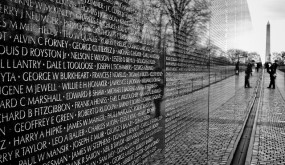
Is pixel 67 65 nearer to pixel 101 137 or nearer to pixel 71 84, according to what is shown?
pixel 71 84

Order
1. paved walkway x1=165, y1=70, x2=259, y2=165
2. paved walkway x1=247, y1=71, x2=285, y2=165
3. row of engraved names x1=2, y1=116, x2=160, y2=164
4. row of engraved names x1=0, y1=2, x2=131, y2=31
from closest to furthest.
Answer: row of engraved names x1=0, y1=2, x2=131, y2=31 < row of engraved names x1=2, y1=116, x2=160, y2=164 < paved walkway x1=165, y1=70, x2=259, y2=165 < paved walkway x1=247, y1=71, x2=285, y2=165

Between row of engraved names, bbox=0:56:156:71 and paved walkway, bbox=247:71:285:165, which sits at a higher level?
row of engraved names, bbox=0:56:156:71

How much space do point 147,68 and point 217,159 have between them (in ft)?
10.6

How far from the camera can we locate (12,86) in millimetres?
1481

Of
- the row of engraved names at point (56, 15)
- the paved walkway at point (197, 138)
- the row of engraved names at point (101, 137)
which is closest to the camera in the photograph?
the row of engraved names at point (56, 15)

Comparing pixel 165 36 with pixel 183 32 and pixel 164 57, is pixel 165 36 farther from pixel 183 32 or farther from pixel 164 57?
pixel 183 32

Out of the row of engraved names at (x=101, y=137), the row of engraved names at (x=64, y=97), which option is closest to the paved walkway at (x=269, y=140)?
the row of engraved names at (x=101, y=137)

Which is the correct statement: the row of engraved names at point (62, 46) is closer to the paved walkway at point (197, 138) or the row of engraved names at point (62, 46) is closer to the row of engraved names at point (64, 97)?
the row of engraved names at point (64, 97)

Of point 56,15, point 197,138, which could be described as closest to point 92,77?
point 56,15

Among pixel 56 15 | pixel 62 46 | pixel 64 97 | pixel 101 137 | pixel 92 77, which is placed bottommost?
pixel 101 137

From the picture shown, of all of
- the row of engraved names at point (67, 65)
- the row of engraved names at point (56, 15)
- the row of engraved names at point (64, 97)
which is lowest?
the row of engraved names at point (64, 97)

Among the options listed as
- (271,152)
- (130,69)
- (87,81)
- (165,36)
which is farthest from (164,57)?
(271,152)

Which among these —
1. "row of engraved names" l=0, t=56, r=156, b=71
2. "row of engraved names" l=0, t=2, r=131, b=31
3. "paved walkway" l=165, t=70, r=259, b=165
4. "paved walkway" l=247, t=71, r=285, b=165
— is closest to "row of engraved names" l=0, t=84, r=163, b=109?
"row of engraved names" l=0, t=56, r=156, b=71

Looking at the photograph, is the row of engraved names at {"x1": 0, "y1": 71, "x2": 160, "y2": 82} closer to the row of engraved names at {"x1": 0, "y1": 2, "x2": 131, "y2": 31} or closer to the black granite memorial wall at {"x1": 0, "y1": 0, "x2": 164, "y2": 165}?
the black granite memorial wall at {"x1": 0, "y1": 0, "x2": 164, "y2": 165}
